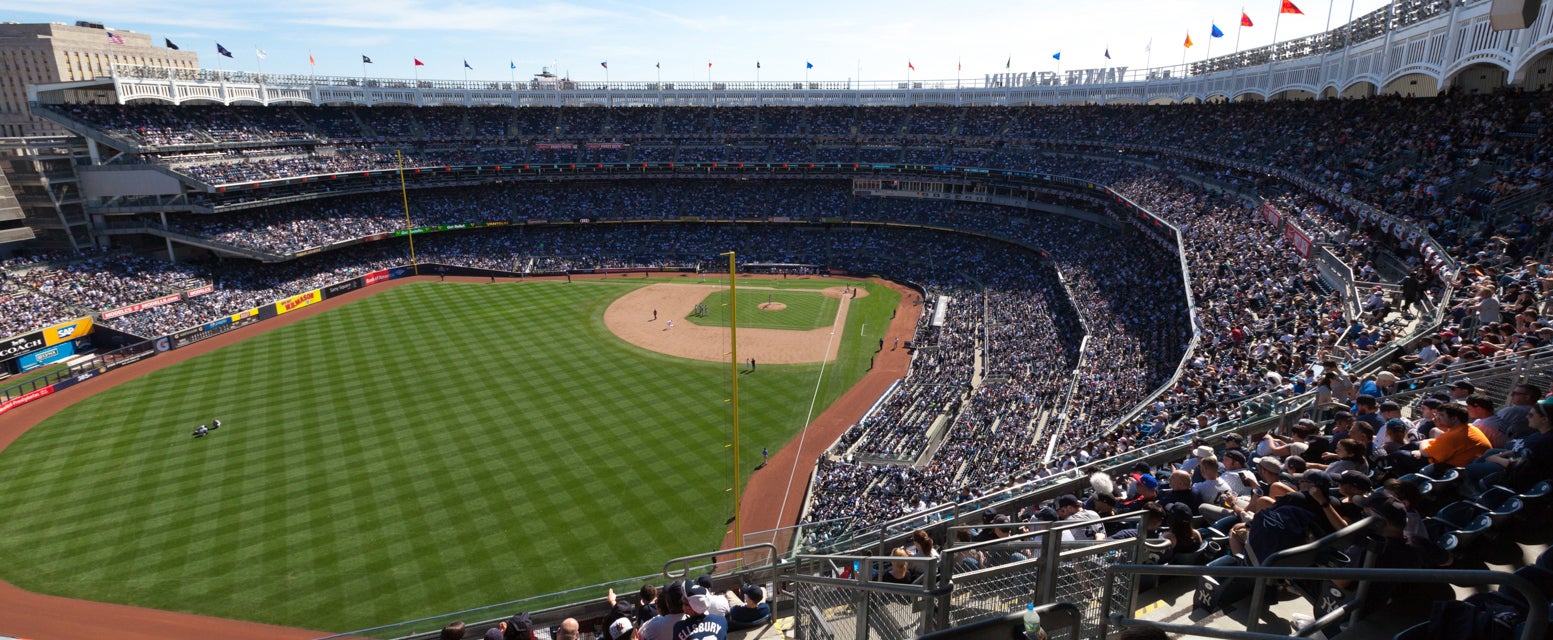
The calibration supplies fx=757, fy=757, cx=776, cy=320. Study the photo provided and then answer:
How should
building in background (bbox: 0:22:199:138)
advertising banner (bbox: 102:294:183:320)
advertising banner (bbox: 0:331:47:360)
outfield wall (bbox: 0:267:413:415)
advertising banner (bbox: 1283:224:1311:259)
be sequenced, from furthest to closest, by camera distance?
building in background (bbox: 0:22:199:138), advertising banner (bbox: 102:294:183:320), advertising banner (bbox: 0:331:47:360), outfield wall (bbox: 0:267:413:415), advertising banner (bbox: 1283:224:1311:259)

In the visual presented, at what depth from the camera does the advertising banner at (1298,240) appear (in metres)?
25.3

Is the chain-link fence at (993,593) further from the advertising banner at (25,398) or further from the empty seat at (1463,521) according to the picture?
the advertising banner at (25,398)

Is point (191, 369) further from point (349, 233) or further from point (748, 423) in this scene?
point (748, 423)

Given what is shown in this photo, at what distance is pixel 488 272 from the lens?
5844cm

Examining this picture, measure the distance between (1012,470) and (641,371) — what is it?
2067 centimetres

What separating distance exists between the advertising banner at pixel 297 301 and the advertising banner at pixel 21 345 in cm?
1109

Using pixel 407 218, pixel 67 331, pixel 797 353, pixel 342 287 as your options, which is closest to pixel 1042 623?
pixel 797 353

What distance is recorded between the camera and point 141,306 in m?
43.0

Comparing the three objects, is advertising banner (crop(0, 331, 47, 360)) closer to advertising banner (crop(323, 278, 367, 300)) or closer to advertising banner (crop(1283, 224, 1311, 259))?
advertising banner (crop(323, 278, 367, 300))

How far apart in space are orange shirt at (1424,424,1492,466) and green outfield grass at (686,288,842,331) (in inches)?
1430

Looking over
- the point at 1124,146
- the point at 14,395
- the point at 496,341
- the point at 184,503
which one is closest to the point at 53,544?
the point at 184,503

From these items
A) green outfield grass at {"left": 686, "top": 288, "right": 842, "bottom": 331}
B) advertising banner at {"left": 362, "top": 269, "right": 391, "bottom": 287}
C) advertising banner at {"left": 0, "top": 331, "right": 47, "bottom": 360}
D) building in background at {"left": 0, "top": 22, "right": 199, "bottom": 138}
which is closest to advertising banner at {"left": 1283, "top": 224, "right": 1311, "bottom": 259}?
green outfield grass at {"left": 686, "top": 288, "right": 842, "bottom": 331}

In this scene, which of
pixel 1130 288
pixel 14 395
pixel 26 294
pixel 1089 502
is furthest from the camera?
pixel 26 294

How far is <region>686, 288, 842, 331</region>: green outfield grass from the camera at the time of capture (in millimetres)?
45688
